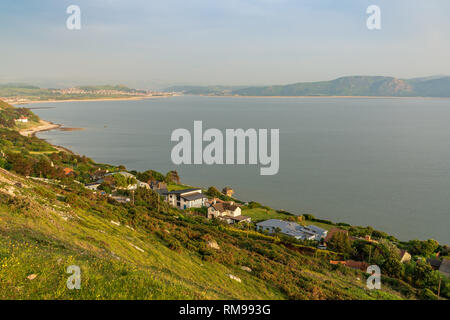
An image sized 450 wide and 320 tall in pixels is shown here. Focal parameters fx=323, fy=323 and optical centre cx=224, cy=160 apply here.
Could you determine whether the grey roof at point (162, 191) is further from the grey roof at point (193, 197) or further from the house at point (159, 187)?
the grey roof at point (193, 197)

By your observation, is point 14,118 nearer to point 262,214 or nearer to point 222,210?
point 222,210

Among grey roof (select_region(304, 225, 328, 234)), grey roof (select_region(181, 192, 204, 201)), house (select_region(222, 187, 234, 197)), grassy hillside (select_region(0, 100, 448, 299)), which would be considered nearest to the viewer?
grassy hillside (select_region(0, 100, 448, 299))

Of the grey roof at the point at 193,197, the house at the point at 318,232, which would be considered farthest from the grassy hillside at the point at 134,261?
the grey roof at the point at 193,197

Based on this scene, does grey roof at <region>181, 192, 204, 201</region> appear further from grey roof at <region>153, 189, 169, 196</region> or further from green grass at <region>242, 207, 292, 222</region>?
green grass at <region>242, 207, 292, 222</region>

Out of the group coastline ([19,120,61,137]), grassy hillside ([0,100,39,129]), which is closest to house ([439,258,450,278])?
coastline ([19,120,61,137])

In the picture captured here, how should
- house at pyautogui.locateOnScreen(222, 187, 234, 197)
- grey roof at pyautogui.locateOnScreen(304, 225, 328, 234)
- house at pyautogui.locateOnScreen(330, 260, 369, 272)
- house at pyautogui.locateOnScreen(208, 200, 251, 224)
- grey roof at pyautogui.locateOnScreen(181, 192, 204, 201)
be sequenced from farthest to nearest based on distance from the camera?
house at pyautogui.locateOnScreen(222, 187, 234, 197), grey roof at pyautogui.locateOnScreen(181, 192, 204, 201), house at pyautogui.locateOnScreen(208, 200, 251, 224), grey roof at pyautogui.locateOnScreen(304, 225, 328, 234), house at pyautogui.locateOnScreen(330, 260, 369, 272)

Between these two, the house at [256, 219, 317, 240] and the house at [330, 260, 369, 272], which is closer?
the house at [330, 260, 369, 272]

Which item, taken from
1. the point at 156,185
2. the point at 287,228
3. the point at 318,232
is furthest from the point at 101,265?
the point at 156,185
